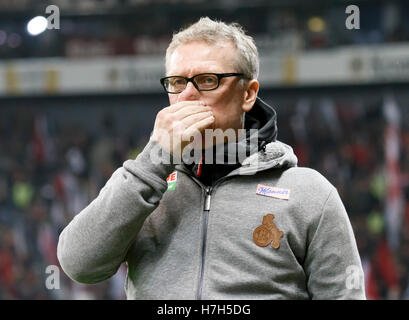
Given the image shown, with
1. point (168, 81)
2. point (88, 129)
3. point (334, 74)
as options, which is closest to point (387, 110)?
point (334, 74)

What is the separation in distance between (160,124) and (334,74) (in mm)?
8520

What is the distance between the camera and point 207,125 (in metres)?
1.66

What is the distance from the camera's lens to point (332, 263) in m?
1.69

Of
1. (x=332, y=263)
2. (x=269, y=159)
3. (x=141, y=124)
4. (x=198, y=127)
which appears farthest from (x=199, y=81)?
(x=141, y=124)

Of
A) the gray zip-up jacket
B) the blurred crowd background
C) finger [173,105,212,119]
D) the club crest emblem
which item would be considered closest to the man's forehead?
finger [173,105,212,119]

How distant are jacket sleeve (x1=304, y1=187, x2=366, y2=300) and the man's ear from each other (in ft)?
1.06

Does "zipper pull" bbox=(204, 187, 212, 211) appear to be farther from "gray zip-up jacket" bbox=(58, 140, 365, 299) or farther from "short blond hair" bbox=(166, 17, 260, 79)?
"short blond hair" bbox=(166, 17, 260, 79)

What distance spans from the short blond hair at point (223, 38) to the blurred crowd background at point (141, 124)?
6.64m

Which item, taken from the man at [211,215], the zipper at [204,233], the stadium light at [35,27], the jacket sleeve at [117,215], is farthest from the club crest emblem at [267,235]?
the stadium light at [35,27]

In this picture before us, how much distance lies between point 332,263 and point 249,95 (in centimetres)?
46

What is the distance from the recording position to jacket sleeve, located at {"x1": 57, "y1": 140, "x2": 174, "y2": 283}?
5.26ft

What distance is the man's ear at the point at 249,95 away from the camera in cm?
183

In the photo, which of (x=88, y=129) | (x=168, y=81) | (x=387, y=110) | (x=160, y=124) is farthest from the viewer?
(x=88, y=129)
